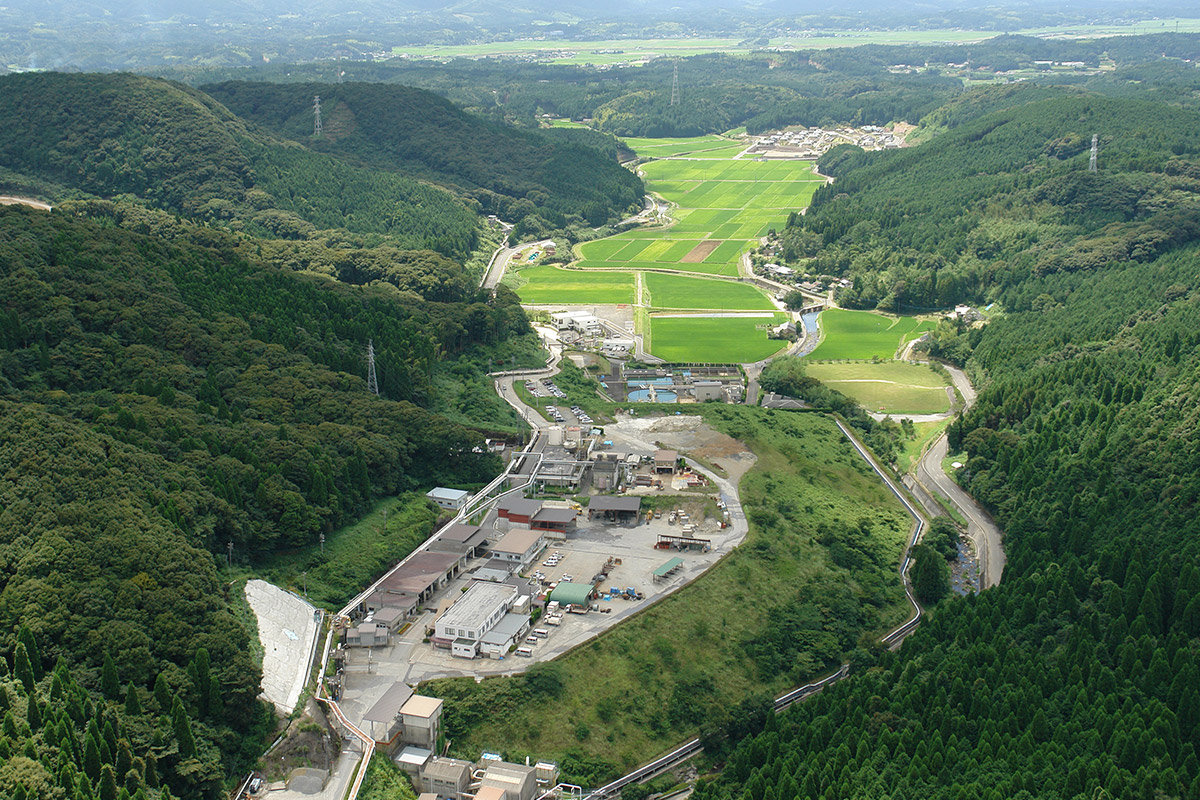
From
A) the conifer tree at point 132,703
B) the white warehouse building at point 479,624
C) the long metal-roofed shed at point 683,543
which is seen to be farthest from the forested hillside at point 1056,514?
the conifer tree at point 132,703

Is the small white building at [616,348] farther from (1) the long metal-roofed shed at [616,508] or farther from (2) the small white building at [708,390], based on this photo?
(1) the long metal-roofed shed at [616,508]

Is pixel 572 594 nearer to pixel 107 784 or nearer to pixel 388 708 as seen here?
pixel 388 708

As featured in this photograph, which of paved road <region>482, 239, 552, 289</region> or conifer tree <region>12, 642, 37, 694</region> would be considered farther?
paved road <region>482, 239, 552, 289</region>

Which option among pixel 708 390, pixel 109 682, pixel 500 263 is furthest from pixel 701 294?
pixel 109 682

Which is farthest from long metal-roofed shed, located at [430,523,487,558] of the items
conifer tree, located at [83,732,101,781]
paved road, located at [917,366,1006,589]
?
paved road, located at [917,366,1006,589]

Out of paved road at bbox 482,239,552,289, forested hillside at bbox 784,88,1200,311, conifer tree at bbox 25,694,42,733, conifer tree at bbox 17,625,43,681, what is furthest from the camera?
paved road at bbox 482,239,552,289

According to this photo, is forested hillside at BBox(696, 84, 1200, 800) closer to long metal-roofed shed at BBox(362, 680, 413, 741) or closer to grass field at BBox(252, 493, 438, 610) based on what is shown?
long metal-roofed shed at BBox(362, 680, 413, 741)
